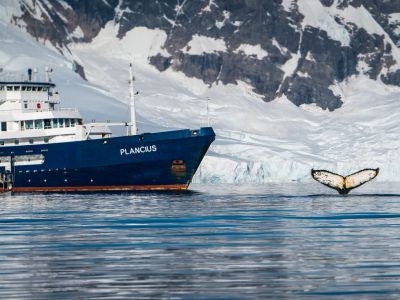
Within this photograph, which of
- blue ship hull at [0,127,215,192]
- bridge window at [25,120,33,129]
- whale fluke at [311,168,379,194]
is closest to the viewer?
whale fluke at [311,168,379,194]

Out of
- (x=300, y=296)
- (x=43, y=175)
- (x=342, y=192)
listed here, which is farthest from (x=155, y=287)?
(x=43, y=175)

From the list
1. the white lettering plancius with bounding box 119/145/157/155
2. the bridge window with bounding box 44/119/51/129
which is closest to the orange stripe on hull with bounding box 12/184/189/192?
the white lettering plancius with bounding box 119/145/157/155

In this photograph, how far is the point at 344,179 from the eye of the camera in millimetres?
125500

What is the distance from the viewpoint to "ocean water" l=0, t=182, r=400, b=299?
1539 inches

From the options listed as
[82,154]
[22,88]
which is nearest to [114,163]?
[82,154]

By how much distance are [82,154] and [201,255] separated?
8478 cm

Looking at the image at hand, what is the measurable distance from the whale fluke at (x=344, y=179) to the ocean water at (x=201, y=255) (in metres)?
42.3

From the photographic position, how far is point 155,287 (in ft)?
130

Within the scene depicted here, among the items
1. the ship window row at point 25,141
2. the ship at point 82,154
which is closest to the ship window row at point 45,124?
the ship at point 82,154

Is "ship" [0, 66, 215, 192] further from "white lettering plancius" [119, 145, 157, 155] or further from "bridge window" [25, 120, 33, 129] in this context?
"bridge window" [25, 120, 33, 129]

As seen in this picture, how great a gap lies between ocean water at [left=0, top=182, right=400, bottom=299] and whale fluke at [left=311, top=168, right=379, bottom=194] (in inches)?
1665

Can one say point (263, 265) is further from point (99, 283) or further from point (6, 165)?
point (6, 165)

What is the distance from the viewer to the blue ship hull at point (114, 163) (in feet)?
433

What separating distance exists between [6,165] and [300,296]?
10271 centimetres
